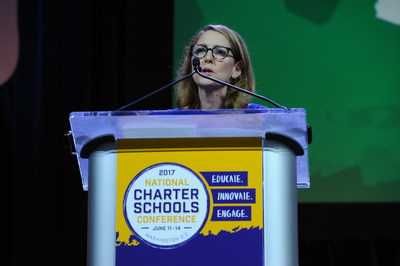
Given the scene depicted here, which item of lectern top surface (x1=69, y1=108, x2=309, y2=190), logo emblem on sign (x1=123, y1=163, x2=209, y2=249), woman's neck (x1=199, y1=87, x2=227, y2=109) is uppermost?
woman's neck (x1=199, y1=87, x2=227, y2=109)

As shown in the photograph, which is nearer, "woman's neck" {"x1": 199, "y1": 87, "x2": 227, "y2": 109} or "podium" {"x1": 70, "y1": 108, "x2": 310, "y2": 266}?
"podium" {"x1": 70, "y1": 108, "x2": 310, "y2": 266}

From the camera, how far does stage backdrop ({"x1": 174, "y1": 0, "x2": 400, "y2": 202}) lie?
10.1 ft

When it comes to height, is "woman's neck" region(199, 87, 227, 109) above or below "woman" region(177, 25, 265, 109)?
below

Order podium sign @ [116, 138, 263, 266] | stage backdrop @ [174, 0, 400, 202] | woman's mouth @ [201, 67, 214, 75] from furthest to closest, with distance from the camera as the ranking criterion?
stage backdrop @ [174, 0, 400, 202] → woman's mouth @ [201, 67, 214, 75] → podium sign @ [116, 138, 263, 266]

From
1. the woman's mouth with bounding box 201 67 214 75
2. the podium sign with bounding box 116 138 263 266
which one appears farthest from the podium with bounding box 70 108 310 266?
the woman's mouth with bounding box 201 67 214 75

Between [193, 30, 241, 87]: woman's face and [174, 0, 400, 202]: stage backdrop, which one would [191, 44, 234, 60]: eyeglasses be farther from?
[174, 0, 400, 202]: stage backdrop

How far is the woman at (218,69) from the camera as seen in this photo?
1.76m

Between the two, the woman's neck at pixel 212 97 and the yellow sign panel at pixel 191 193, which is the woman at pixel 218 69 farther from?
the yellow sign panel at pixel 191 193

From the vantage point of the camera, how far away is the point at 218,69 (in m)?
1.76

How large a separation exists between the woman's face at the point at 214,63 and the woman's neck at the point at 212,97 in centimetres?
3
